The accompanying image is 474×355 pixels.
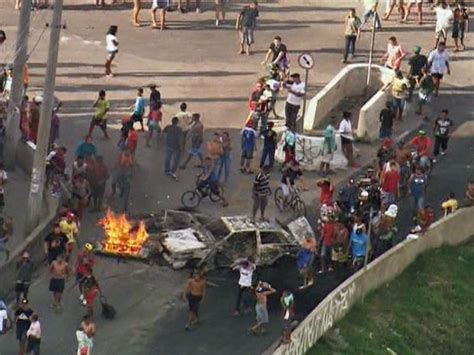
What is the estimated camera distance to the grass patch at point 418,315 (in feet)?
97.5

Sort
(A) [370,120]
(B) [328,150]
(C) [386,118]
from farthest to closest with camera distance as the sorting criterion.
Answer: (A) [370,120] → (C) [386,118] → (B) [328,150]

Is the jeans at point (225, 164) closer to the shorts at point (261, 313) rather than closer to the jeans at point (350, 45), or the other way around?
the shorts at point (261, 313)

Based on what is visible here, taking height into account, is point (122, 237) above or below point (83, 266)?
above

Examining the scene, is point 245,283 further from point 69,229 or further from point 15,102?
point 15,102

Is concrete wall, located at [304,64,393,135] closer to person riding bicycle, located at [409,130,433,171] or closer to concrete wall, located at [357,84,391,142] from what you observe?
concrete wall, located at [357,84,391,142]

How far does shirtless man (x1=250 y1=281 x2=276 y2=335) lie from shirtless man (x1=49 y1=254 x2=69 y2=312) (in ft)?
11.8

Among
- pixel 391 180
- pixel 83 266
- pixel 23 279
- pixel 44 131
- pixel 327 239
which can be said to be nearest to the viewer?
pixel 23 279

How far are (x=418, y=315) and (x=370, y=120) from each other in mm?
7568

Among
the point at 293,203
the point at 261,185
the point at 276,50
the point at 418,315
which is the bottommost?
the point at 418,315

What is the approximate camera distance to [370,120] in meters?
37.8

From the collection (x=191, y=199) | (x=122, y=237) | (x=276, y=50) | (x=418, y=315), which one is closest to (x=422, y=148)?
(x=418, y=315)

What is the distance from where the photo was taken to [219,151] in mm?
33656

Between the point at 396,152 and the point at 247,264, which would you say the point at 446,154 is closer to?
the point at 396,152

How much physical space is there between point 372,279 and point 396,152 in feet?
15.9
